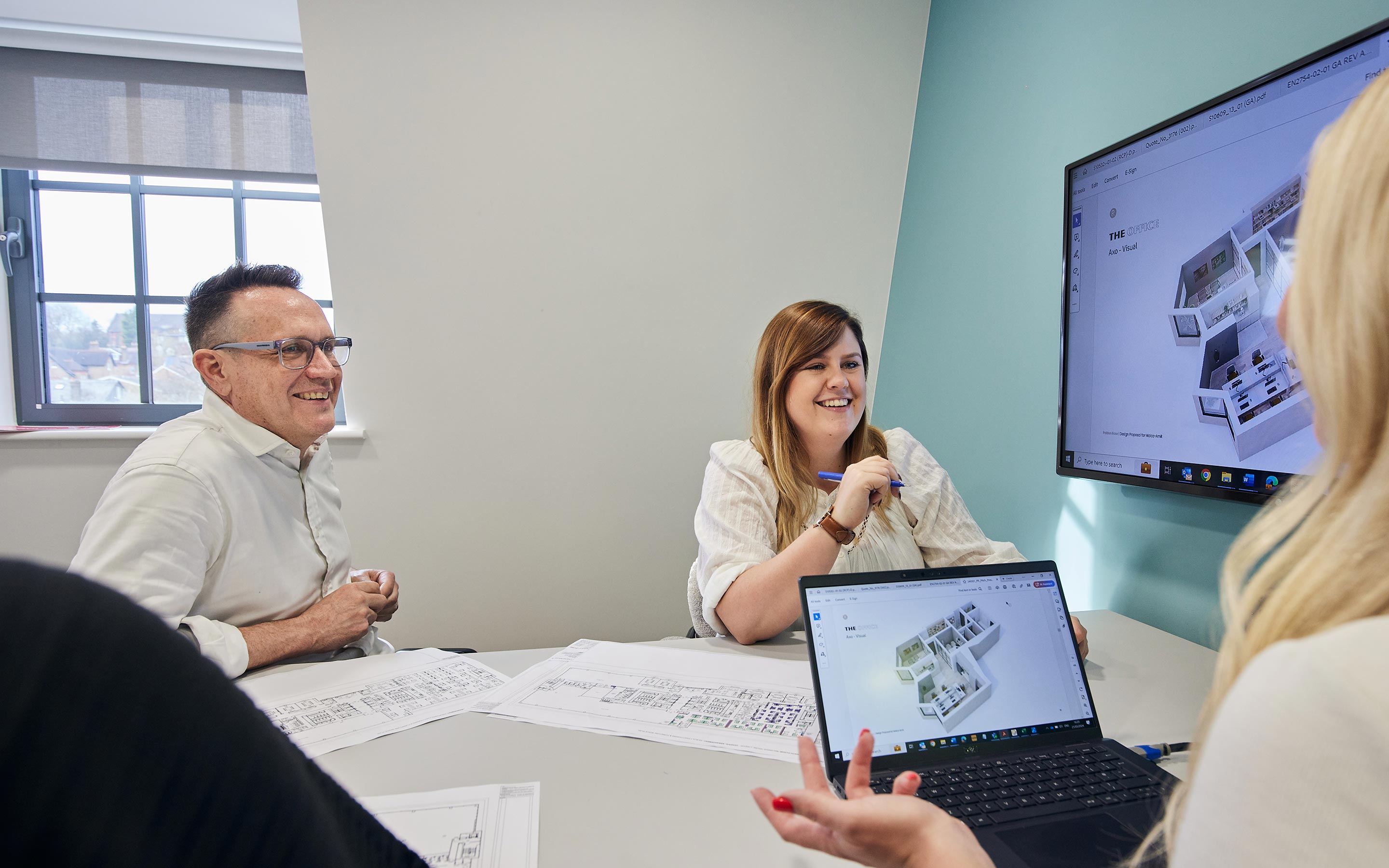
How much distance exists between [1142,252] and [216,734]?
1777 mm

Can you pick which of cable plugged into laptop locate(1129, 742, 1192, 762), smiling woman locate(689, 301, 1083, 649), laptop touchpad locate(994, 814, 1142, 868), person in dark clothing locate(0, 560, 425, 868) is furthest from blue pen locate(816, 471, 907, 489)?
person in dark clothing locate(0, 560, 425, 868)

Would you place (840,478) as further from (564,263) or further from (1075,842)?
(564,263)

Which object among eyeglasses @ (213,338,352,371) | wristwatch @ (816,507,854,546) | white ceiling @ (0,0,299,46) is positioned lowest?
wristwatch @ (816,507,854,546)

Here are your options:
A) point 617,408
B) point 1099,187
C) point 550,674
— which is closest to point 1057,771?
point 550,674

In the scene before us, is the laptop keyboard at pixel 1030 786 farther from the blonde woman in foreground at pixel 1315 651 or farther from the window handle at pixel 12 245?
the window handle at pixel 12 245

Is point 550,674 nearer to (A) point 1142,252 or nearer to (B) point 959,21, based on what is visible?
(A) point 1142,252

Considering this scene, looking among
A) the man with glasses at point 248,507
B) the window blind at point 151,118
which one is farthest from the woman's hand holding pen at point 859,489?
the window blind at point 151,118

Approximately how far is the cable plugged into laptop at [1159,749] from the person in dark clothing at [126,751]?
1.03 m

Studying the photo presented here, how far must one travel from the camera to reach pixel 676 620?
292 centimetres

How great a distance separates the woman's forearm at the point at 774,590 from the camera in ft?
4.63

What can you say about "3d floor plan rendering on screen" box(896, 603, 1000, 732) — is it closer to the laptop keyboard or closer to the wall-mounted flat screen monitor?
the laptop keyboard

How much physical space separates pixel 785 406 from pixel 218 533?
4.15 ft

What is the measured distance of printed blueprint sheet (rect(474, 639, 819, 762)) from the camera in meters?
1.03

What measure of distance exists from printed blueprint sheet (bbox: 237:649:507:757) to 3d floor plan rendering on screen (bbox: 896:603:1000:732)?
68 centimetres
